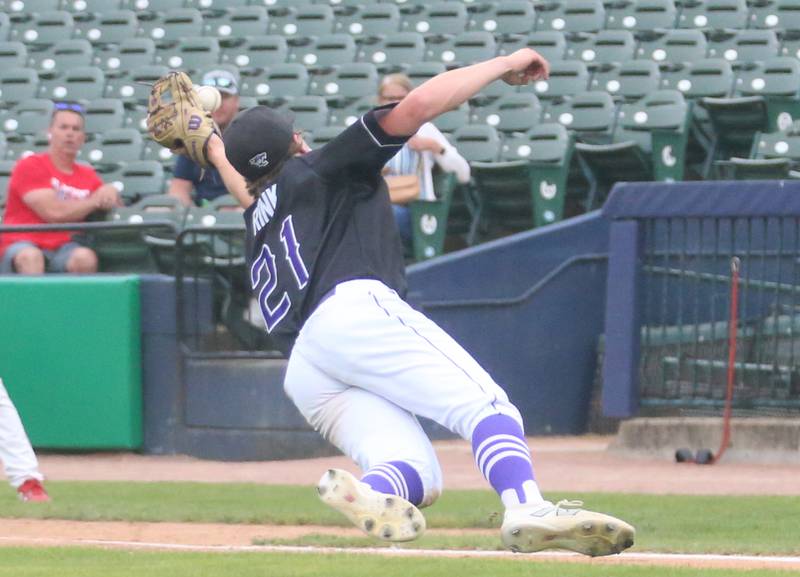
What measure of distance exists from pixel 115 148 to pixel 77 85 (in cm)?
205

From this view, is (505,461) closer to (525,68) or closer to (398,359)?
(398,359)

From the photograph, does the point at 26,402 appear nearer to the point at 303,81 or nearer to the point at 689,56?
the point at 303,81

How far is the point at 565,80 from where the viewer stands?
1336cm

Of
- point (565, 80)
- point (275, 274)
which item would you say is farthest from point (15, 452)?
point (565, 80)


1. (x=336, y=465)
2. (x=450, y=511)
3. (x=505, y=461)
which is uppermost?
(x=505, y=461)

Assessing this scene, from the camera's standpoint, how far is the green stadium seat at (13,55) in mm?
16219

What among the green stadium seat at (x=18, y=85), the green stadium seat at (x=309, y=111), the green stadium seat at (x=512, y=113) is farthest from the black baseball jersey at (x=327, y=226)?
the green stadium seat at (x=18, y=85)

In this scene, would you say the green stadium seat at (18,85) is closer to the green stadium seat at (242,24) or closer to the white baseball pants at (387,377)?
the green stadium seat at (242,24)

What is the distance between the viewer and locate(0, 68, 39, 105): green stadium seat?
15445 millimetres

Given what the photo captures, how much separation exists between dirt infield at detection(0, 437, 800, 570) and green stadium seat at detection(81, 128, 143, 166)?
3.72 m

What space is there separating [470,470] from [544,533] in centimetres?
495

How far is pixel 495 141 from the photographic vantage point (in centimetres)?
1210

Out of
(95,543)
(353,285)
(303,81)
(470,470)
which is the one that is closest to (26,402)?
(470,470)

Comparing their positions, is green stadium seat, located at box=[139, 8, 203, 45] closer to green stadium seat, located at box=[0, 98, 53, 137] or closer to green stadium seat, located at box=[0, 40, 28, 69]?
green stadium seat, located at box=[0, 40, 28, 69]
